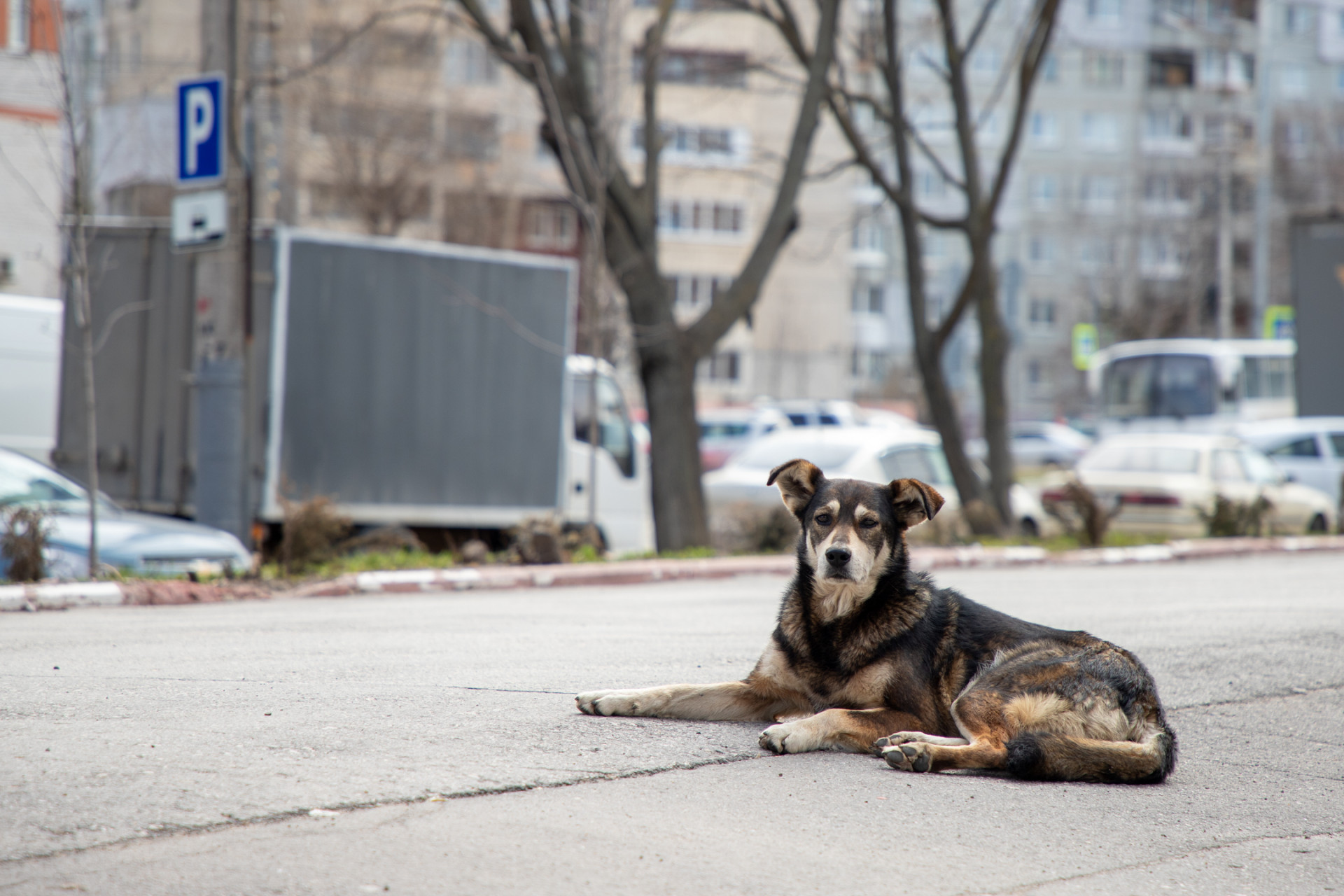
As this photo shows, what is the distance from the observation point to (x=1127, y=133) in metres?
77.9

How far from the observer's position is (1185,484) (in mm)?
20781

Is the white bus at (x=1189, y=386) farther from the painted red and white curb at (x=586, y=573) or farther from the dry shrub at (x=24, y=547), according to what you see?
the dry shrub at (x=24, y=547)

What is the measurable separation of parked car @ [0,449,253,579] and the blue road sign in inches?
114

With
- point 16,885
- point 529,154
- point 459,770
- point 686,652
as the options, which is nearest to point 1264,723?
point 686,652

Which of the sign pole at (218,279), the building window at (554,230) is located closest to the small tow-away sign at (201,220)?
the sign pole at (218,279)

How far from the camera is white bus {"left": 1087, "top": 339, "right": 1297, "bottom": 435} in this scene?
39.6 meters

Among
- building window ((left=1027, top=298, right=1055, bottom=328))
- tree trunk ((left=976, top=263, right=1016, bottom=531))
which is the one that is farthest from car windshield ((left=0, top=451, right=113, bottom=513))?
building window ((left=1027, top=298, right=1055, bottom=328))

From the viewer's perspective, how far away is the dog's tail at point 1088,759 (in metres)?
4.95

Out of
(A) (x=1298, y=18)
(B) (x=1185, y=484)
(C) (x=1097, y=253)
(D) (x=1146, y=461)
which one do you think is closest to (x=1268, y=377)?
(D) (x=1146, y=461)

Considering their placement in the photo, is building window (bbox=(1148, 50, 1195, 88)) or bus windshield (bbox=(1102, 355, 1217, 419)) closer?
bus windshield (bbox=(1102, 355, 1217, 419))

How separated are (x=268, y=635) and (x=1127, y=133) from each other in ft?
251

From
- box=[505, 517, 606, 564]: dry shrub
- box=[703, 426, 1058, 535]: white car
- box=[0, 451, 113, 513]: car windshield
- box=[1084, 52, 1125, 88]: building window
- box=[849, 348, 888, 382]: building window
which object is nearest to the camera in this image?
box=[0, 451, 113, 513]: car windshield

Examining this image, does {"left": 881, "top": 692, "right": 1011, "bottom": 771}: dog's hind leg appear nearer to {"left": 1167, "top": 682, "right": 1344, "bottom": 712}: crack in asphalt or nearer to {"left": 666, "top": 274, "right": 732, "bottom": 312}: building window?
{"left": 1167, "top": 682, "right": 1344, "bottom": 712}: crack in asphalt

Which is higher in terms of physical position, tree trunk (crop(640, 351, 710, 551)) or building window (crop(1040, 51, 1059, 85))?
building window (crop(1040, 51, 1059, 85))
